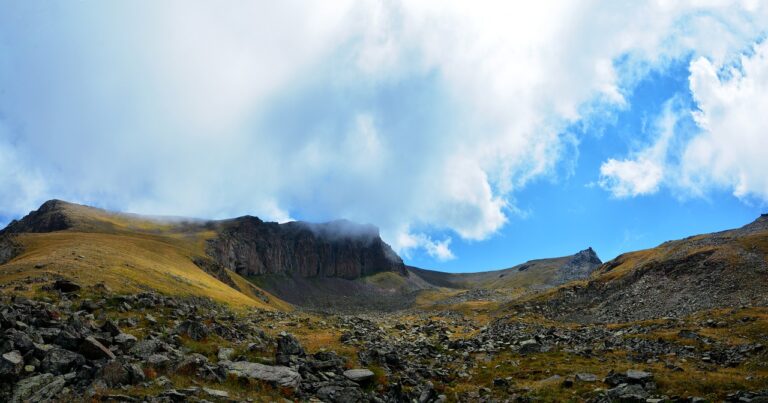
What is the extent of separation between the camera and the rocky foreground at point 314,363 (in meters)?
21.1

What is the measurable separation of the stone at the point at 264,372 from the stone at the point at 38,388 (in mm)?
8265

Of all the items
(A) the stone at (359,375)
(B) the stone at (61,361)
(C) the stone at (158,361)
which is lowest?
(A) the stone at (359,375)

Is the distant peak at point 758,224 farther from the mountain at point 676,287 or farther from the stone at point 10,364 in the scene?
the stone at point 10,364

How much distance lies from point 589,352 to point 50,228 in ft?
689

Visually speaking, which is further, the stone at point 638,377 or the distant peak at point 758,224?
the distant peak at point 758,224

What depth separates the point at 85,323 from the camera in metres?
28.1

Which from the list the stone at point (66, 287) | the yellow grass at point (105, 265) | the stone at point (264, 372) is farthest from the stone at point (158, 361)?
the yellow grass at point (105, 265)

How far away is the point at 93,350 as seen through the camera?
23.0 m

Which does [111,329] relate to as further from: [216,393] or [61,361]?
[216,393]

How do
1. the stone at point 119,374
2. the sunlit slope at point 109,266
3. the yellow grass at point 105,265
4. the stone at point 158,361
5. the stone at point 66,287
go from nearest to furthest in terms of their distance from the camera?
the stone at point 119,374
the stone at point 158,361
the stone at point 66,287
the sunlit slope at point 109,266
the yellow grass at point 105,265

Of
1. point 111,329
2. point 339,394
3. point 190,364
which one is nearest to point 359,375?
point 339,394

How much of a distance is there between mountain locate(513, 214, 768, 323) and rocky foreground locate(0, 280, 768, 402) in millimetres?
25681

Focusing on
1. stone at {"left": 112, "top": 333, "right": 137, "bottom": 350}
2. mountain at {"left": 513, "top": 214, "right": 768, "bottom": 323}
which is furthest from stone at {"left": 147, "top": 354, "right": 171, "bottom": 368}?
mountain at {"left": 513, "top": 214, "right": 768, "bottom": 323}

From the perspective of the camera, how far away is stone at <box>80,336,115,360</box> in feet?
75.0
